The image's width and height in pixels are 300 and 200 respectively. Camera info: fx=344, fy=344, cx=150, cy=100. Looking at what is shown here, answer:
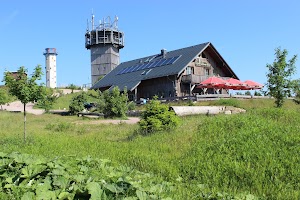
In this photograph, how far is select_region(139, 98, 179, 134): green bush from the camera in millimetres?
14500

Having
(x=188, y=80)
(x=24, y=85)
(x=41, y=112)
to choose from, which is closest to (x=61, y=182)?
(x=24, y=85)

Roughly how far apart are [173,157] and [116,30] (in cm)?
6499

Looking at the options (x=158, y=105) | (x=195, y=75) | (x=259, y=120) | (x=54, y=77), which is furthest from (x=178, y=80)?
(x=54, y=77)

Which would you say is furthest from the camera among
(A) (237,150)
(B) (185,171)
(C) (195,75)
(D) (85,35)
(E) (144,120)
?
(D) (85,35)

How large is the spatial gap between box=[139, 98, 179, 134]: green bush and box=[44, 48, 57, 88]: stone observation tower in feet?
230

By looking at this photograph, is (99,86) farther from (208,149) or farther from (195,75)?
(208,149)

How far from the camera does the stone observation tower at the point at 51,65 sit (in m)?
81.5

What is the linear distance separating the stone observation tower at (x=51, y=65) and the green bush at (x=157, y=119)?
7022cm

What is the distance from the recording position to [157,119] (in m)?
14.7

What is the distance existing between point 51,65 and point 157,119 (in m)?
74.7

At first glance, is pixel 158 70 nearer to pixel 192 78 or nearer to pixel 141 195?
pixel 192 78

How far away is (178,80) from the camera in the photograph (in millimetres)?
41375

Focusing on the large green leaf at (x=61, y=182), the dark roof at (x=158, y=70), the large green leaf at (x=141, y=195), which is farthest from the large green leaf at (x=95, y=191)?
the dark roof at (x=158, y=70)

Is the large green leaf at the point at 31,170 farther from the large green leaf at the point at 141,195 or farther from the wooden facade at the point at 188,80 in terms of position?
the wooden facade at the point at 188,80
